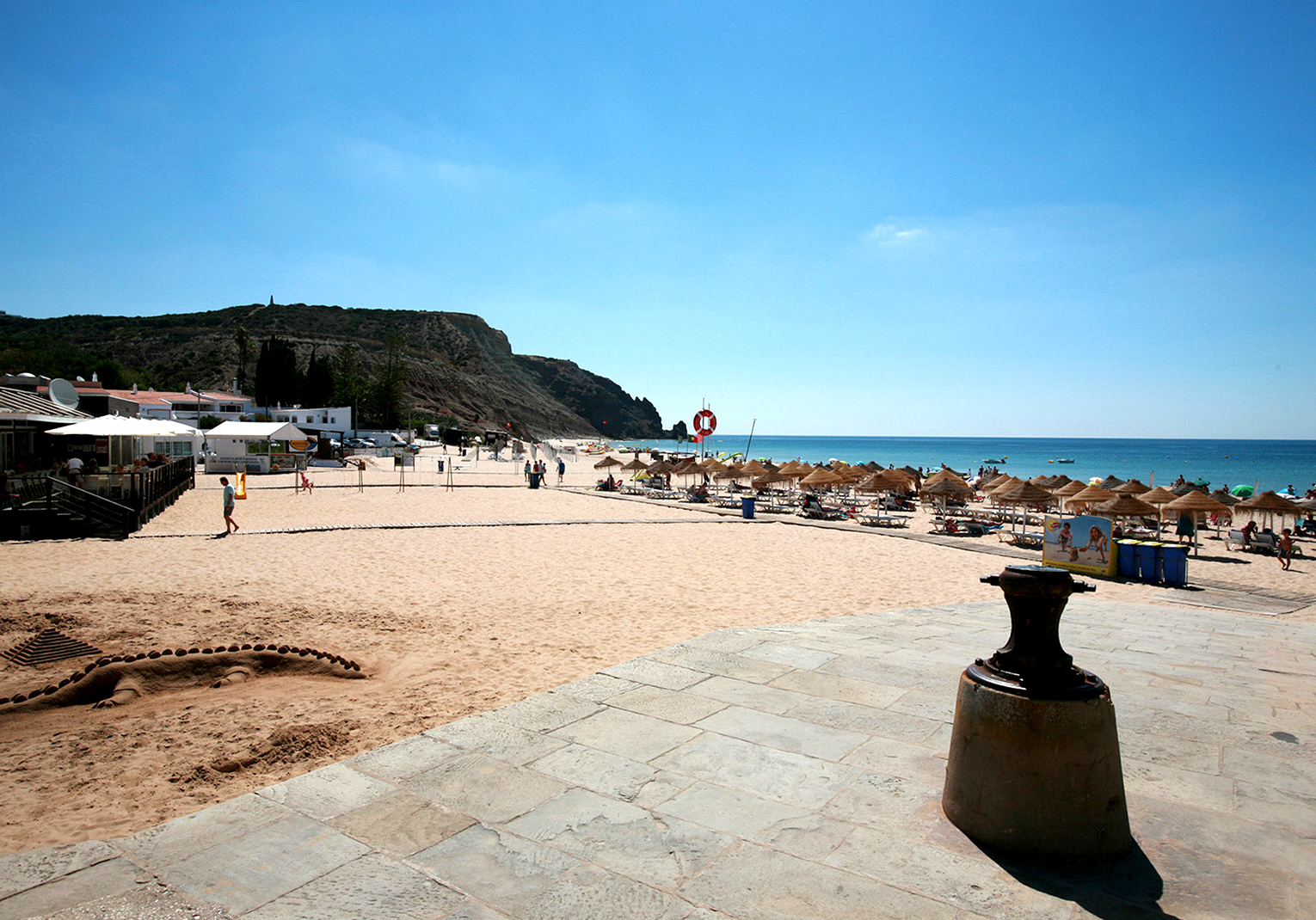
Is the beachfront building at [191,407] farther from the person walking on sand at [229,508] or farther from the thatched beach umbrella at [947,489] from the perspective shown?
the thatched beach umbrella at [947,489]

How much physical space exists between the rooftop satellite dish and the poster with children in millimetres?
26043

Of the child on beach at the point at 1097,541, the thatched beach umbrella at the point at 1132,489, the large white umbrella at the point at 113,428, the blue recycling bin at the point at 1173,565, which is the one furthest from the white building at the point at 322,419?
the blue recycling bin at the point at 1173,565

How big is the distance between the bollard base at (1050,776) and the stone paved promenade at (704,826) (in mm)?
98

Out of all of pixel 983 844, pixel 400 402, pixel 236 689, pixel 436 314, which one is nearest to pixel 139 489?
pixel 236 689

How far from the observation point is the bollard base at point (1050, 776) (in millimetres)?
2652

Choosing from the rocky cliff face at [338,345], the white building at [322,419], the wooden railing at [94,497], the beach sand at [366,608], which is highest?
the rocky cliff face at [338,345]

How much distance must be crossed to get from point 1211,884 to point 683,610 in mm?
6414

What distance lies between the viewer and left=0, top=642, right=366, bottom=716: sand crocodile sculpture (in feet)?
17.9

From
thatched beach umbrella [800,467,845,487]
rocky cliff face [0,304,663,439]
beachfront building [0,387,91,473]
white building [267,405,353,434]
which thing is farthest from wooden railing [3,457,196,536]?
rocky cliff face [0,304,663,439]

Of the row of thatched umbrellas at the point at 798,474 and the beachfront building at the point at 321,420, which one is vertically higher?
the beachfront building at the point at 321,420

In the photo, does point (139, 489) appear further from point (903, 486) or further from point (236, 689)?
point (903, 486)

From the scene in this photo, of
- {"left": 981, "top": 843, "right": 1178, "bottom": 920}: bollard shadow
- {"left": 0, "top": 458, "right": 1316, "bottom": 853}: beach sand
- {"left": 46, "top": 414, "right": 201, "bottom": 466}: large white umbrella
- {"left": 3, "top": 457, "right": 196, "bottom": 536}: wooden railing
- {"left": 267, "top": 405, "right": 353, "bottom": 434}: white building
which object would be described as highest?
{"left": 267, "top": 405, "right": 353, "bottom": 434}: white building

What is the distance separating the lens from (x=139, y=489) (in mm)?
15539

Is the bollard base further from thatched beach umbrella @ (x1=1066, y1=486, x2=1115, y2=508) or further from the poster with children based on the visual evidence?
thatched beach umbrella @ (x1=1066, y1=486, x2=1115, y2=508)
